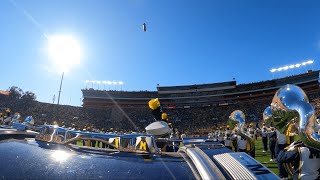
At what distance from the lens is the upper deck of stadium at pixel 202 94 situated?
44.8 meters

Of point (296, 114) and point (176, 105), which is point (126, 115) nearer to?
point (176, 105)

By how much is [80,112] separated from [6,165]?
2071 inches

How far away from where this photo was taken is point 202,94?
169 ft

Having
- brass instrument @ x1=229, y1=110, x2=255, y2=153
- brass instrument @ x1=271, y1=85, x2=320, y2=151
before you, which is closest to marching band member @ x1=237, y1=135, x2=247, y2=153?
brass instrument @ x1=229, y1=110, x2=255, y2=153

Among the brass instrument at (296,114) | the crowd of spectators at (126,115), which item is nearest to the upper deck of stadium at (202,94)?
the crowd of spectators at (126,115)

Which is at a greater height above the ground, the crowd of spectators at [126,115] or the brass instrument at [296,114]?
the crowd of spectators at [126,115]

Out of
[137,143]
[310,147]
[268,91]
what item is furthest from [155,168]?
[268,91]

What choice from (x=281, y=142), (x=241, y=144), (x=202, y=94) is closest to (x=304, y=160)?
(x=281, y=142)

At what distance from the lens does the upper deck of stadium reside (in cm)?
4475

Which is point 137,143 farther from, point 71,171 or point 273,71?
point 273,71

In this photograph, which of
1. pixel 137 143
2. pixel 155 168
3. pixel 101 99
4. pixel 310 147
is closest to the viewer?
pixel 155 168

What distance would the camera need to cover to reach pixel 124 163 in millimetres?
1347

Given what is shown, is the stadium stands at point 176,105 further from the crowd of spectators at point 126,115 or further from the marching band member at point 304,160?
the marching band member at point 304,160

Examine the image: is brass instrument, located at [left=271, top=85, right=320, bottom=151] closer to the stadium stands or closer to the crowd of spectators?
the crowd of spectators
